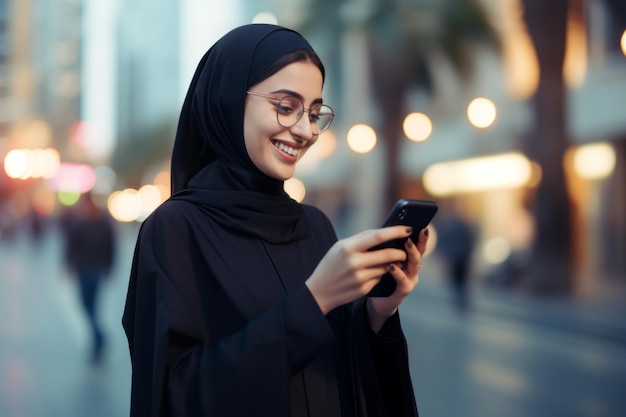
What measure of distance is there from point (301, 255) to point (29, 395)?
5398 millimetres

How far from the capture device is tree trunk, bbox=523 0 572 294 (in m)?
13.8

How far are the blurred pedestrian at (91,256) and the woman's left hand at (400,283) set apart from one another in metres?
7.05

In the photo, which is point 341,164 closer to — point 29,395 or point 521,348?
point 521,348

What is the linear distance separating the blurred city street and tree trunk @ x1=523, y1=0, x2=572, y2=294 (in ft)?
2.05

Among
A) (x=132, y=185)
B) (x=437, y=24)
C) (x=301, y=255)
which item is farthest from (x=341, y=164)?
(x=132, y=185)

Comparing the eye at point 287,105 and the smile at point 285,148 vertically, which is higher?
the eye at point 287,105

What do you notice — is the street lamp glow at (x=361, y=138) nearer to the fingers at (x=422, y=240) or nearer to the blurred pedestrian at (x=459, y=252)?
the blurred pedestrian at (x=459, y=252)

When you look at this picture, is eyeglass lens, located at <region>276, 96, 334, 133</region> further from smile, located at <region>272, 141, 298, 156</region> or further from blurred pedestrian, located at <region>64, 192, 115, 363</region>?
blurred pedestrian, located at <region>64, 192, 115, 363</region>

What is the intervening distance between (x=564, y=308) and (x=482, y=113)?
18.3ft

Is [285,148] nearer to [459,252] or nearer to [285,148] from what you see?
[285,148]

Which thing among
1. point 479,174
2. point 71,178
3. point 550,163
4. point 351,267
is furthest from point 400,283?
point 71,178

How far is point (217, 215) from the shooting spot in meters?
1.81

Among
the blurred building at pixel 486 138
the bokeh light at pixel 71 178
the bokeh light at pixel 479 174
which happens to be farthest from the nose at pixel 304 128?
the bokeh light at pixel 71 178

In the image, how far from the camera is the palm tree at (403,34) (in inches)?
632
